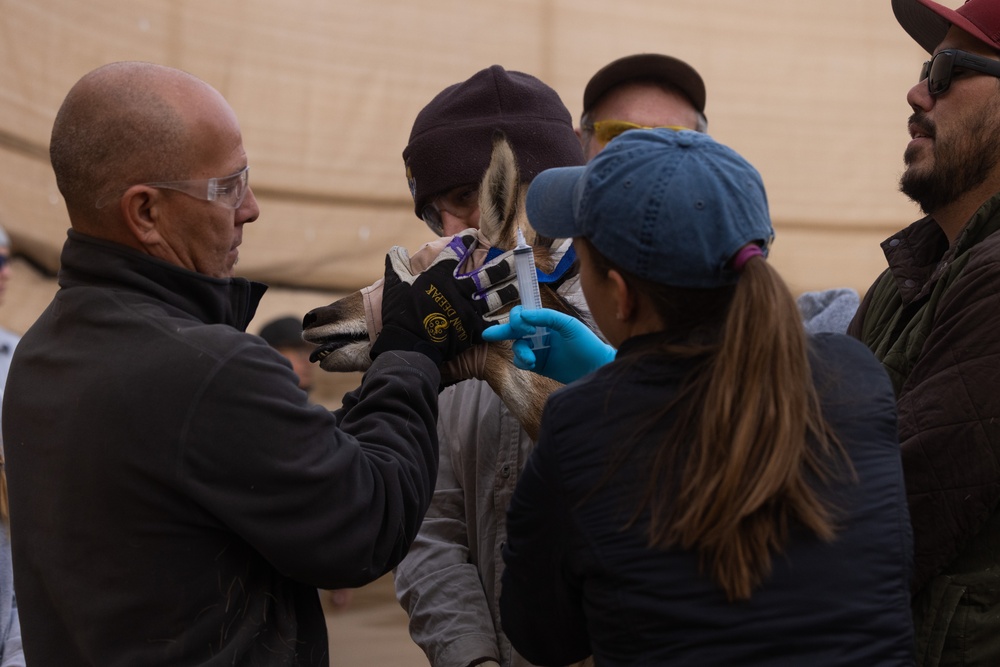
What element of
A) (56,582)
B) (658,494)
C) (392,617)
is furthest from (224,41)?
(658,494)

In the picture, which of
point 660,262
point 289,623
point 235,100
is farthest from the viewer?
point 235,100

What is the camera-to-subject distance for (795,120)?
19.6ft

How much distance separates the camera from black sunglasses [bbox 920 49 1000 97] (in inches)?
82.6

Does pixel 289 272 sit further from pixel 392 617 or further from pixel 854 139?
pixel 854 139

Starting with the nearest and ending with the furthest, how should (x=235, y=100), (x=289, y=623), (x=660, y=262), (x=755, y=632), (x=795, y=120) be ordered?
(x=755, y=632) < (x=660, y=262) < (x=289, y=623) < (x=235, y=100) < (x=795, y=120)

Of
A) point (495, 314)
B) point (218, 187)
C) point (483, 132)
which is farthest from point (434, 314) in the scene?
point (483, 132)

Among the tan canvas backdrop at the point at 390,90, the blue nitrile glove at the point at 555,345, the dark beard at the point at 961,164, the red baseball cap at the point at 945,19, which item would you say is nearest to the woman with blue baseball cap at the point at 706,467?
the blue nitrile glove at the point at 555,345

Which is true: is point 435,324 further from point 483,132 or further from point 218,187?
point 483,132

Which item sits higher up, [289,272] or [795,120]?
[795,120]

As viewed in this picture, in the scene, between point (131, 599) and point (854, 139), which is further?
point (854, 139)

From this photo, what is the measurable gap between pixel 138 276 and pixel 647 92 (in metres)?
2.20

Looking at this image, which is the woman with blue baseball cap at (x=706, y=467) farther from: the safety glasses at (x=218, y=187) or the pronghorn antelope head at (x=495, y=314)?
the safety glasses at (x=218, y=187)

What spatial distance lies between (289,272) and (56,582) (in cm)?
398

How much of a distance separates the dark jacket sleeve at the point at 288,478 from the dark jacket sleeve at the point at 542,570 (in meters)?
0.22
